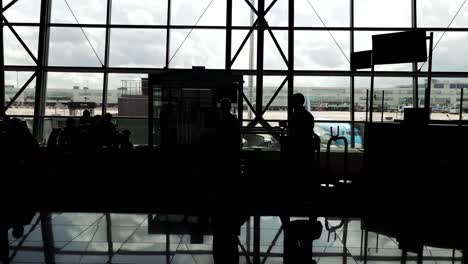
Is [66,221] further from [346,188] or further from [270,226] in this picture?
[346,188]

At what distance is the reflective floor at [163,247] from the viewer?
4262mm

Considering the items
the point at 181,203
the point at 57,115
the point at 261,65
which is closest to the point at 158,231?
the point at 181,203

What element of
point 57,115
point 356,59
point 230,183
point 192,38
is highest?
point 192,38

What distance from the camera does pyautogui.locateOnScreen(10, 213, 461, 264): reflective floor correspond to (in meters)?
4.26

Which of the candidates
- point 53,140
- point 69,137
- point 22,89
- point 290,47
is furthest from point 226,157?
point 22,89

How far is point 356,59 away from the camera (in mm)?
8320

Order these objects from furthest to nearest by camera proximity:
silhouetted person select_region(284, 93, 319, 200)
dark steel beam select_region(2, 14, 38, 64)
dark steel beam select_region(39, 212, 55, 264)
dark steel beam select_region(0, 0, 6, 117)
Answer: dark steel beam select_region(2, 14, 38, 64), dark steel beam select_region(0, 0, 6, 117), silhouetted person select_region(284, 93, 319, 200), dark steel beam select_region(39, 212, 55, 264)

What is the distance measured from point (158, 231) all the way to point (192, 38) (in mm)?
8006

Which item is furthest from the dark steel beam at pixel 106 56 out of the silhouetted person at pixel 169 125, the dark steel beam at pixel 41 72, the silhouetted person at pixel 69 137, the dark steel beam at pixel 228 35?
the silhouetted person at pixel 169 125

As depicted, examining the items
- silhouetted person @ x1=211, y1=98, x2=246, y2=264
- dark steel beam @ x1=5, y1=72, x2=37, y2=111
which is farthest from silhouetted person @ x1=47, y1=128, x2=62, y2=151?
silhouetted person @ x1=211, y1=98, x2=246, y2=264

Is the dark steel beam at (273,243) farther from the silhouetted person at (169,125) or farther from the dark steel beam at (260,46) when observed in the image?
the dark steel beam at (260,46)

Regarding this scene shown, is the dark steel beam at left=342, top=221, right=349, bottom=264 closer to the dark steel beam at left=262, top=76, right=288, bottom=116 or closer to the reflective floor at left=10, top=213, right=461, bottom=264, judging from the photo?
the reflective floor at left=10, top=213, right=461, bottom=264

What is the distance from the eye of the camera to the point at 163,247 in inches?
183

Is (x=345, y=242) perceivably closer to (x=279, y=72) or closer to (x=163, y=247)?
(x=163, y=247)
